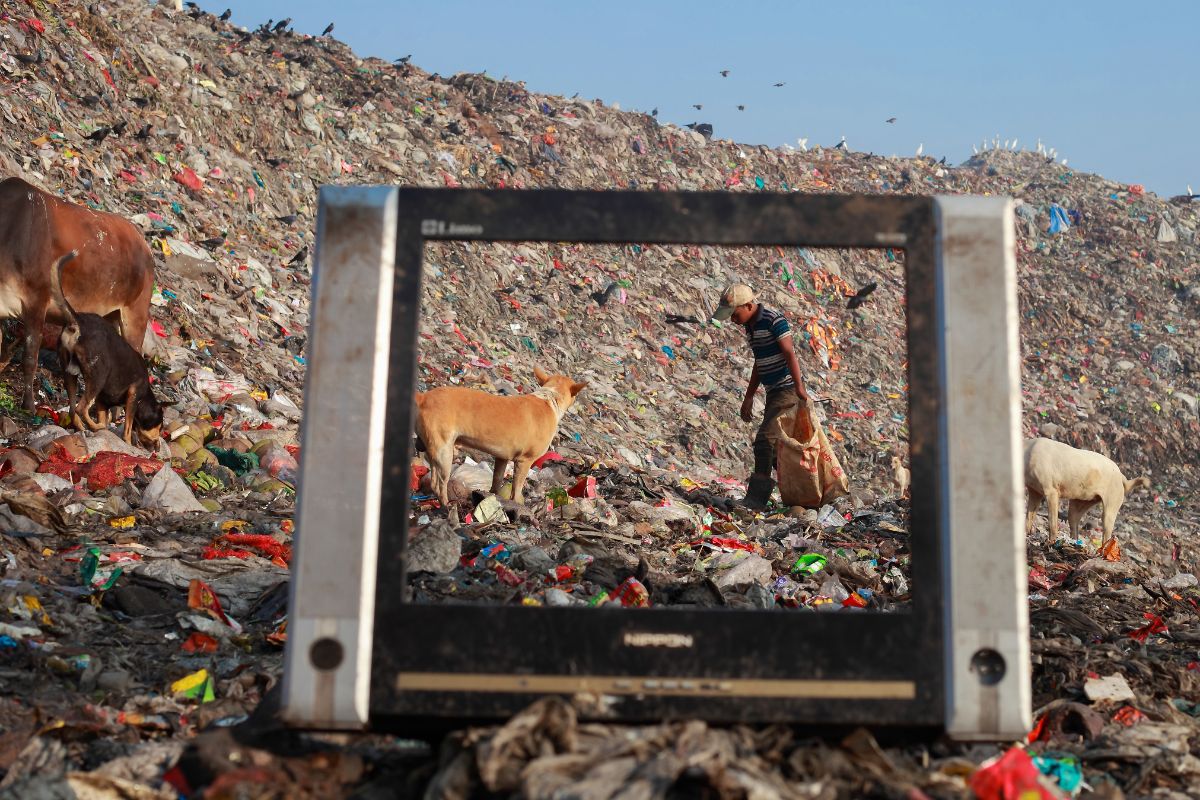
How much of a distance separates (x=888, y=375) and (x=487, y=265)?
248 inches

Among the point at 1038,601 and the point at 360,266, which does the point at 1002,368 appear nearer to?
the point at 360,266

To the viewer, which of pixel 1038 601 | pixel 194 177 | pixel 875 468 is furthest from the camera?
pixel 875 468

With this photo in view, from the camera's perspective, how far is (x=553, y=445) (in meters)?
9.85

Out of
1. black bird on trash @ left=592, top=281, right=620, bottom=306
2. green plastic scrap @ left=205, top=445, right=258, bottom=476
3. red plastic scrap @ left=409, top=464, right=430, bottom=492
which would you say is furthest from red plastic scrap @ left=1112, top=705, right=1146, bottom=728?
black bird on trash @ left=592, top=281, right=620, bottom=306

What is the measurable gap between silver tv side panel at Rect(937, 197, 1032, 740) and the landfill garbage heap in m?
0.12

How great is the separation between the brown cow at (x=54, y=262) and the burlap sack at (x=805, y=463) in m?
5.11

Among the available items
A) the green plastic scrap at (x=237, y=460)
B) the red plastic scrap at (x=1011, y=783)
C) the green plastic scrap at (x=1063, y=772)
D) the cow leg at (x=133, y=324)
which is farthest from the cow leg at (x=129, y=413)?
the red plastic scrap at (x=1011, y=783)

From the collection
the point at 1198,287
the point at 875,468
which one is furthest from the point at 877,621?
the point at 1198,287

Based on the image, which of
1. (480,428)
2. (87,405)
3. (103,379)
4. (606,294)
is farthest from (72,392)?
(606,294)

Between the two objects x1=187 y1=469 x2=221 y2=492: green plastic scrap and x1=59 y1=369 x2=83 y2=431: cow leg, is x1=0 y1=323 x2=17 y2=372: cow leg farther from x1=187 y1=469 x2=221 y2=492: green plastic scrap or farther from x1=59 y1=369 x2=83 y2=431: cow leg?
x1=187 y1=469 x2=221 y2=492: green plastic scrap

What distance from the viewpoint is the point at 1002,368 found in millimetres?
1874

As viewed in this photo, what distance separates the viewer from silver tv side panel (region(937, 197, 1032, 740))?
182 cm

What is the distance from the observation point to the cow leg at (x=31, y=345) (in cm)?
734

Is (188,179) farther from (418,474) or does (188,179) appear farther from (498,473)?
(498,473)
